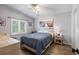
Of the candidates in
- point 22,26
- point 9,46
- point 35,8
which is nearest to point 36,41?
point 22,26

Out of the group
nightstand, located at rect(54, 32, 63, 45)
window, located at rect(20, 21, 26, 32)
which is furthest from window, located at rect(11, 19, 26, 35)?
nightstand, located at rect(54, 32, 63, 45)

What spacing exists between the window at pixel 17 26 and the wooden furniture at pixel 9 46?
16 cm

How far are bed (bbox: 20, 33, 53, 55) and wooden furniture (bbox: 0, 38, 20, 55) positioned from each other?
109 millimetres

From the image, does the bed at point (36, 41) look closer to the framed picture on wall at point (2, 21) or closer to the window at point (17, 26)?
the window at point (17, 26)

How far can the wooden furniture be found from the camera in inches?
51.5

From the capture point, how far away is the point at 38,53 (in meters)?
1.37

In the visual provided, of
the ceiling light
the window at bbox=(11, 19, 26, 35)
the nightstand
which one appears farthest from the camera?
the nightstand

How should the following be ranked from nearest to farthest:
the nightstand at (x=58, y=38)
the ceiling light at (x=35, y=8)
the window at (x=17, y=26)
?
the ceiling light at (x=35, y=8)
the window at (x=17, y=26)
the nightstand at (x=58, y=38)

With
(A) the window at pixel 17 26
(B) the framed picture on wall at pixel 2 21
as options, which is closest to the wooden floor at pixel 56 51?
(A) the window at pixel 17 26

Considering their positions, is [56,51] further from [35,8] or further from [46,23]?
[35,8]

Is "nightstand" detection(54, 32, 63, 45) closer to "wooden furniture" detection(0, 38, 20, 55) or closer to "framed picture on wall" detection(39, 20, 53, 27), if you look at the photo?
"framed picture on wall" detection(39, 20, 53, 27)

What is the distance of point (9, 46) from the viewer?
55.6 inches

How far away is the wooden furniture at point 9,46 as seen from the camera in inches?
51.5
